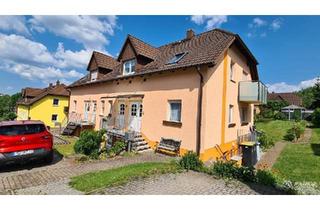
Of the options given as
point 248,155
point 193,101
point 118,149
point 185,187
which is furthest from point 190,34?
point 185,187

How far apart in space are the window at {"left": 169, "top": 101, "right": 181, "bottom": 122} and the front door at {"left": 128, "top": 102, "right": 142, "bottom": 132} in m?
2.83

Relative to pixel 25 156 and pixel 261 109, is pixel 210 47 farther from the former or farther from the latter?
pixel 261 109

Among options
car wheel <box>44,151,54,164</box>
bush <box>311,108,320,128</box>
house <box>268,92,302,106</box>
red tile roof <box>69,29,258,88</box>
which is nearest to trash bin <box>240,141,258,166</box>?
red tile roof <box>69,29,258,88</box>

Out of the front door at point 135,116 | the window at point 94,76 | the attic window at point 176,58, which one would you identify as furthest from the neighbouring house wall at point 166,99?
the window at point 94,76

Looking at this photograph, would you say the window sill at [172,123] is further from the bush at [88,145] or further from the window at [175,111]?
the bush at [88,145]

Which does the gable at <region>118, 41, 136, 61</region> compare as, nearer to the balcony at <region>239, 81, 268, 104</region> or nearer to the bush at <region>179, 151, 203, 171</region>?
the balcony at <region>239, 81, 268, 104</region>

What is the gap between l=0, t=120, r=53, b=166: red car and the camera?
28.7 feet

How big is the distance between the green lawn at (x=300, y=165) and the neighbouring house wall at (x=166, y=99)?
4580 mm

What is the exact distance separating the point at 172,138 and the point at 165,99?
7.58 ft

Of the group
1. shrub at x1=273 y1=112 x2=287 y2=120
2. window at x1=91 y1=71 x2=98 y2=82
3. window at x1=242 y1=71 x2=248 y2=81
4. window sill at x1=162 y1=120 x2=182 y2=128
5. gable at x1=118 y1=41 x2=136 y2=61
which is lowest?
window sill at x1=162 y1=120 x2=182 y2=128

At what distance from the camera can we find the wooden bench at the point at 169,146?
1192 centimetres

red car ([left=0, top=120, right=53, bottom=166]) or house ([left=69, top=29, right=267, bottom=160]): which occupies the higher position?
house ([left=69, top=29, right=267, bottom=160])

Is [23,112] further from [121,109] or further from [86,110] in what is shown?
[121,109]

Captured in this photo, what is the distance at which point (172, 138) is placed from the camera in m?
12.4
